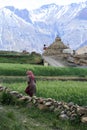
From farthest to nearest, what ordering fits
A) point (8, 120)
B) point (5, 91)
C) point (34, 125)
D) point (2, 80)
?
point (2, 80)
point (5, 91)
point (34, 125)
point (8, 120)

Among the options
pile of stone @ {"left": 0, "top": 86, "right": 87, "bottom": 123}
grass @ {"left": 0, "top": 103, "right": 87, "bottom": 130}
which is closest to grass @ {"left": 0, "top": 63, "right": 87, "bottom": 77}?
pile of stone @ {"left": 0, "top": 86, "right": 87, "bottom": 123}

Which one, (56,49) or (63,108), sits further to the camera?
(56,49)

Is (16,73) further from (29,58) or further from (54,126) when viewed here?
(54,126)

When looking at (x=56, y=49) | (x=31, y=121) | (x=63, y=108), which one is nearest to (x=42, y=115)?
(x=63, y=108)

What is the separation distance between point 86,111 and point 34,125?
193 cm

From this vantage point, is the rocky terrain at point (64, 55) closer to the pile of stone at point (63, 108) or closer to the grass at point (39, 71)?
the grass at point (39, 71)

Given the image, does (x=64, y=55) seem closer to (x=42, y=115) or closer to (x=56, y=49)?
(x=56, y=49)

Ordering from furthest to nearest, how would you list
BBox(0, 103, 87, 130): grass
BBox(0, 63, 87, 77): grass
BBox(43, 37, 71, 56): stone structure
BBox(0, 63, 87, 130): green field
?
BBox(43, 37, 71, 56): stone structure < BBox(0, 63, 87, 77): grass < BBox(0, 63, 87, 130): green field < BBox(0, 103, 87, 130): grass

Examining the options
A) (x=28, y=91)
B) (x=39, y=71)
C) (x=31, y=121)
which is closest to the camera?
(x=31, y=121)

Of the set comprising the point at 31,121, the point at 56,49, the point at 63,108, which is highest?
the point at 56,49

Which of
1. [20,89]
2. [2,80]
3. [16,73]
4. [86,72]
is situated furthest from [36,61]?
[20,89]

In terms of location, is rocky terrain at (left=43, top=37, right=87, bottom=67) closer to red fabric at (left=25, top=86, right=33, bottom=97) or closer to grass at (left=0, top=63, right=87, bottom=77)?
grass at (left=0, top=63, right=87, bottom=77)

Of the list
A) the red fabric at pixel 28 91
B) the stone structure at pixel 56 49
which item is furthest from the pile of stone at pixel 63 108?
the stone structure at pixel 56 49

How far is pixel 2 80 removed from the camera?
3269 centimetres
